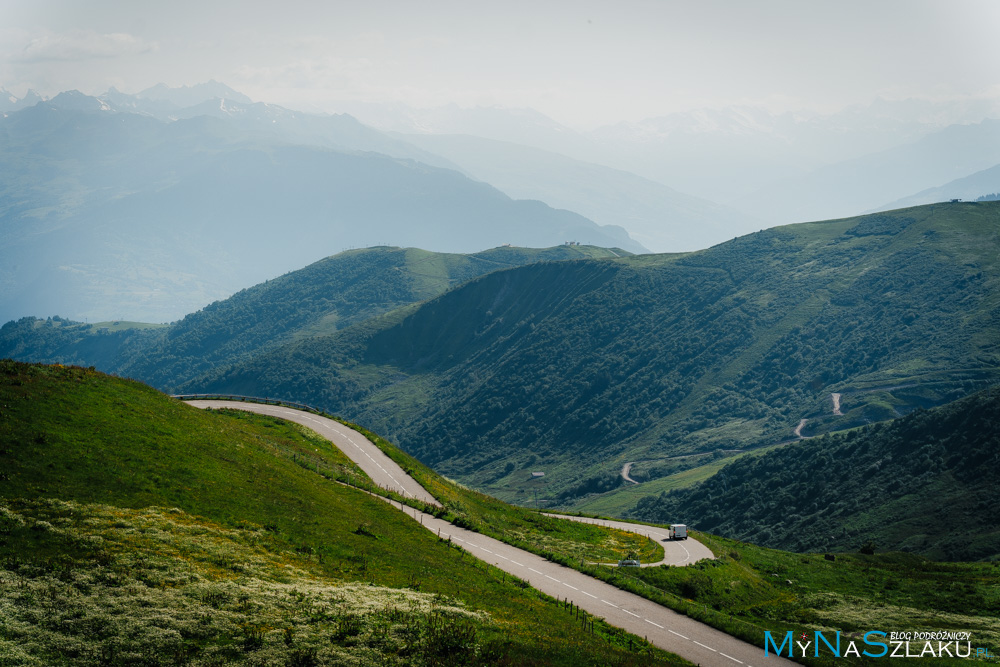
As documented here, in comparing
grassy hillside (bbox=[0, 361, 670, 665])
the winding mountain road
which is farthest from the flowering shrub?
the winding mountain road

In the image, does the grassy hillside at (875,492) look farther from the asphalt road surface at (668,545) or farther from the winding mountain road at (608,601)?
the winding mountain road at (608,601)

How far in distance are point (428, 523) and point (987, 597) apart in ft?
124

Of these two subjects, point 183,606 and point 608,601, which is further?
point 608,601

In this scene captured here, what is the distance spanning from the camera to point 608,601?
37844mm

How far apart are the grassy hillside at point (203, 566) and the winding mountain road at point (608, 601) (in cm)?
233

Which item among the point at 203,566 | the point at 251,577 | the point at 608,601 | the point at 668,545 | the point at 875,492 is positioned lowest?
the point at 875,492

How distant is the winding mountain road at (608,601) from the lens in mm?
32156

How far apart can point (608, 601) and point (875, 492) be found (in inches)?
4257

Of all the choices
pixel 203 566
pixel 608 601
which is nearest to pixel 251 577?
pixel 203 566

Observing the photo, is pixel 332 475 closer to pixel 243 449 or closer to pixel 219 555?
pixel 243 449

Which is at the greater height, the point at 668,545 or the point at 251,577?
the point at 251,577

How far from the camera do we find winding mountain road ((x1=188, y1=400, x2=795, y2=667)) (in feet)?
105

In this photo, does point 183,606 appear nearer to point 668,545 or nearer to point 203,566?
point 203,566

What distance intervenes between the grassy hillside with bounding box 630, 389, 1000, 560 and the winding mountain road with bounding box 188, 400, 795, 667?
6432 centimetres
